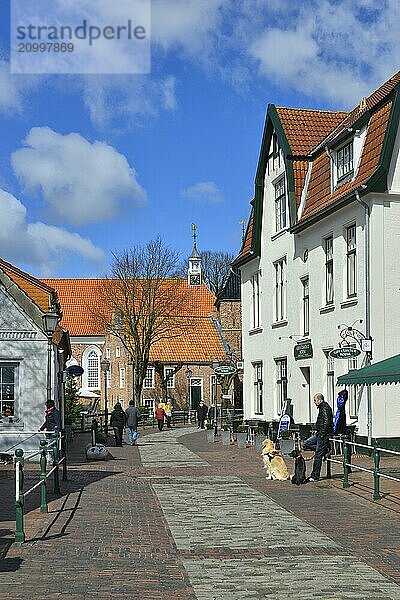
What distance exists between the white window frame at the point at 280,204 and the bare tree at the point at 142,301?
28876mm

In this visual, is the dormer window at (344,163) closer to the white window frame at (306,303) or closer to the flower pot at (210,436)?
the white window frame at (306,303)

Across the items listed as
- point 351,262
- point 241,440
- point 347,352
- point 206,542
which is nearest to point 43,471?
point 206,542

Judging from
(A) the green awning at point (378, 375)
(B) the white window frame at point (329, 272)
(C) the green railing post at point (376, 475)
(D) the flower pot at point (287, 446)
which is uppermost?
(B) the white window frame at point (329, 272)

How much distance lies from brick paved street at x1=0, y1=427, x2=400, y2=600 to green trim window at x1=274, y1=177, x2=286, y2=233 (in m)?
15.5

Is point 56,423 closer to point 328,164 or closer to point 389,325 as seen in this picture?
point 389,325

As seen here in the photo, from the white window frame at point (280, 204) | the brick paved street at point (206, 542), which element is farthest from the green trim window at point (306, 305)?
the brick paved street at point (206, 542)

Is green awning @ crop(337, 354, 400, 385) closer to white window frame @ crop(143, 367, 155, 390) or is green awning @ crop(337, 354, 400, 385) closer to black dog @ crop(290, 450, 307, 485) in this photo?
black dog @ crop(290, 450, 307, 485)

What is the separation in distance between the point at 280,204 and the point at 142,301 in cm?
3014

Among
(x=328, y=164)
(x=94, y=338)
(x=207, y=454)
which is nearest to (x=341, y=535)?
(x=207, y=454)

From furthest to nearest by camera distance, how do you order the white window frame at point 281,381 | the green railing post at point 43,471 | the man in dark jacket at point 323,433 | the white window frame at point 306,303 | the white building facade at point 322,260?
the white window frame at point 281,381 → the white window frame at point 306,303 → the white building facade at point 322,260 → the man in dark jacket at point 323,433 → the green railing post at point 43,471

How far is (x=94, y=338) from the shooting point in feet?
286

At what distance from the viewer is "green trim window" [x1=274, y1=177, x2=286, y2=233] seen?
112 ft

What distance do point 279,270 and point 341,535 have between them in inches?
913

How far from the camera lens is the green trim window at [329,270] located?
29.1 metres
